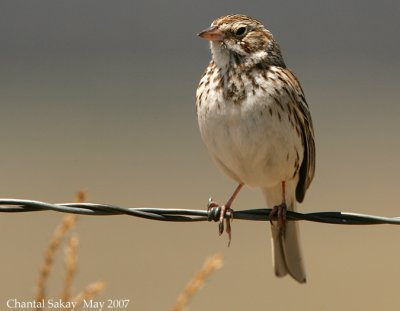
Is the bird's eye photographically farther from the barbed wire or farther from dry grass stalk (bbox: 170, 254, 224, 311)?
dry grass stalk (bbox: 170, 254, 224, 311)

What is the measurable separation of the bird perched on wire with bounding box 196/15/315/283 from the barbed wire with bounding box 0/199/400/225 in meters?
0.65

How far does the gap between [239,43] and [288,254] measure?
1.21 meters

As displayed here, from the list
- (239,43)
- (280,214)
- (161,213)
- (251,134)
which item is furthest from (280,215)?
(239,43)

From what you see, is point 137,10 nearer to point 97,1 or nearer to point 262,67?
point 97,1

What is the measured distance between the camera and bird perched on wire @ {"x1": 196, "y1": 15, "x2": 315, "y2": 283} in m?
6.43

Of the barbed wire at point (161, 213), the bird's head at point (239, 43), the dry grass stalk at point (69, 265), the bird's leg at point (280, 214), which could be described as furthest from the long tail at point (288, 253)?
the dry grass stalk at point (69, 265)

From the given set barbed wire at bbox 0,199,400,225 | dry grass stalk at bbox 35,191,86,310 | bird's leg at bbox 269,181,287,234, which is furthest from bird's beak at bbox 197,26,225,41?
dry grass stalk at bbox 35,191,86,310

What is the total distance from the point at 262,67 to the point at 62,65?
14.9 m

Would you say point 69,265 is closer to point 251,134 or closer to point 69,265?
point 69,265

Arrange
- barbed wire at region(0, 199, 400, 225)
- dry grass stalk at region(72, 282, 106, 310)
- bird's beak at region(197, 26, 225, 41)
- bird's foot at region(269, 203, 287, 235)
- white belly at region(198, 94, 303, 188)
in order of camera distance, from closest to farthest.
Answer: dry grass stalk at region(72, 282, 106, 310) → barbed wire at region(0, 199, 400, 225) → bird's foot at region(269, 203, 287, 235) → white belly at region(198, 94, 303, 188) → bird's beak at region(197, 26, 225, 41)

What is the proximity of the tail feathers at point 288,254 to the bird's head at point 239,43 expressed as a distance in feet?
3.12

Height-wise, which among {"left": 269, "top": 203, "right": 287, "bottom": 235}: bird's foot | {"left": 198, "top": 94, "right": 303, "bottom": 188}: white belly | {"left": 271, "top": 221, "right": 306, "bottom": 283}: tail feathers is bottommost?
{"left": 271, "top": 221, "right": 306, "bottom": 283}: tail feathers

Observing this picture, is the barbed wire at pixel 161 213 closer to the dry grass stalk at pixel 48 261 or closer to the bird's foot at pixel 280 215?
the dry grass stalk at pixel 48 261

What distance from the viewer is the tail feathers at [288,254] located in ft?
22.3
